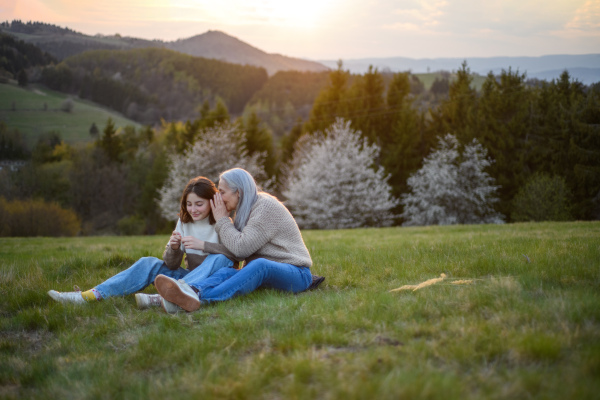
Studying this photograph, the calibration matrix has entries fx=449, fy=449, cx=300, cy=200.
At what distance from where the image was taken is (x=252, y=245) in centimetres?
527

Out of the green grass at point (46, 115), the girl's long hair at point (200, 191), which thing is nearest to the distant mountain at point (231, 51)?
the green grass at point (46, 115)

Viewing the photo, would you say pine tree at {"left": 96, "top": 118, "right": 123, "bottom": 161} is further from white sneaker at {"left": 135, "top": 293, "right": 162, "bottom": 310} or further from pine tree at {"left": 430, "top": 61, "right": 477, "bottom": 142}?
white sneaker at {"left": 135, "top": 293, "right": 162, "bottom": 310}

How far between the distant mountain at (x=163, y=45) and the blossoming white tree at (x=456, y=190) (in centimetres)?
3183

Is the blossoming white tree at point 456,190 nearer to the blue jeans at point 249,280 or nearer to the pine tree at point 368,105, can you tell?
the pine tree at point 368,105

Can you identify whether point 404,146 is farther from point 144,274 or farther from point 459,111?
point 144,274

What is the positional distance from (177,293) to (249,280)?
2.77 ft

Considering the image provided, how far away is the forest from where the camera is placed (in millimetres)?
31500

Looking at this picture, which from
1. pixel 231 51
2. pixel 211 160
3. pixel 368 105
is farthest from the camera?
pixel 231 51

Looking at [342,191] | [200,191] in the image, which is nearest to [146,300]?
[200,191]

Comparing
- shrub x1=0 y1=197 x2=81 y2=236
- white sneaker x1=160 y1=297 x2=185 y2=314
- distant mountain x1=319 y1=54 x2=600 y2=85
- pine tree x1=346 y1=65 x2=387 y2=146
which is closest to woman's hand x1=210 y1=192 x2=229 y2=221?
white sneaker x1=160 y1=297 x2=185 y2=314

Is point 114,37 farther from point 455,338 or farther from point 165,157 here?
point 455,338

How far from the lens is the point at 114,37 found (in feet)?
283

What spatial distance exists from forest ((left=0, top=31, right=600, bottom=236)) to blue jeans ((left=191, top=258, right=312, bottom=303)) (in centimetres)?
2436

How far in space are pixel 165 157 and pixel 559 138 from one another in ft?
129
